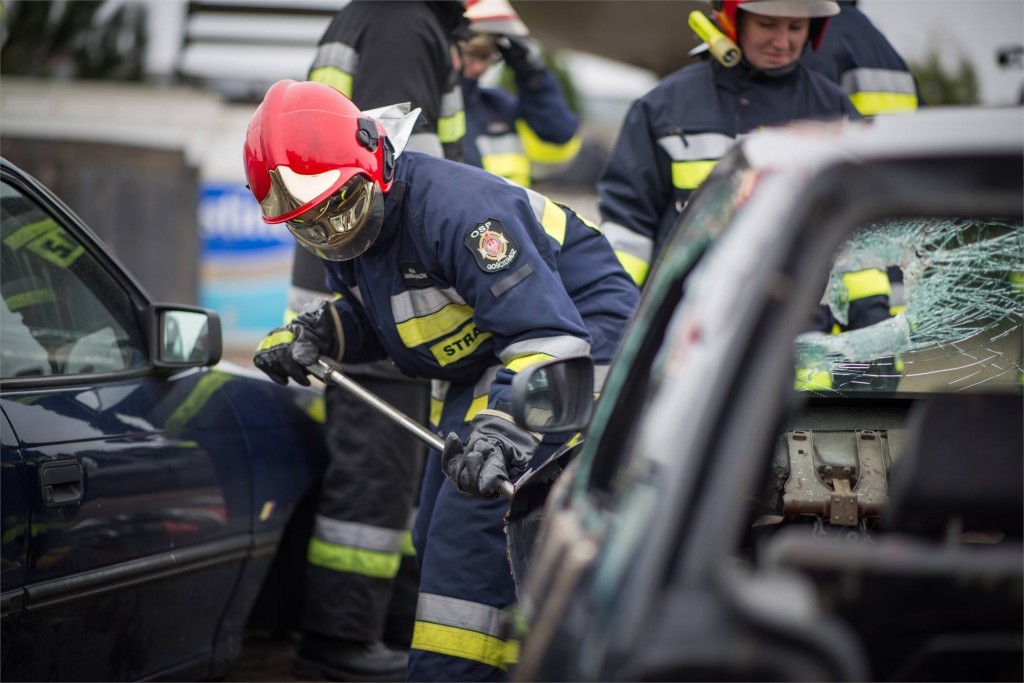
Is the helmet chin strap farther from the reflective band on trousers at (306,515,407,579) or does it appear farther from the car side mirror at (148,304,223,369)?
the reflective band on trousers at (306,515,407,579)

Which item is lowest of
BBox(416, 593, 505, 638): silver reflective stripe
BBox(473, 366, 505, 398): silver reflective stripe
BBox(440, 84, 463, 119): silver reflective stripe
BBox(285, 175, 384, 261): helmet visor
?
BBox(416, 593, 505, 638): silver reflective stripe

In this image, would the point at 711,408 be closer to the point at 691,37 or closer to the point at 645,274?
the point at 645,274

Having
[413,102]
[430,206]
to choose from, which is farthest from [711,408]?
[413,102]

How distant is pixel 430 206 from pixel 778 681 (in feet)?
6.00

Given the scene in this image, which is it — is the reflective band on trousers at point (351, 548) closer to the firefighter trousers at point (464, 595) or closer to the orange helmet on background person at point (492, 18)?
the firefighter trousers at point (464, 595)

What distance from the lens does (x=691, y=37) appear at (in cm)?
787

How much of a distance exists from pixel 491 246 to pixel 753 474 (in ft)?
4.44

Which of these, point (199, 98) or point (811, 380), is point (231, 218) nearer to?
point (199, 98)

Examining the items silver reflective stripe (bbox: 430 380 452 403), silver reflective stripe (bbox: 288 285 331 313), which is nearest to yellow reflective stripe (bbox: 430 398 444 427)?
silver reflective stripe (bbox: 430 380 452 403)

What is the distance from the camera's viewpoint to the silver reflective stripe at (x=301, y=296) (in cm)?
408

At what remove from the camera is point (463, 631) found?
272 cm

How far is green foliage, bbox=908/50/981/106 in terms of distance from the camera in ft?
34.8

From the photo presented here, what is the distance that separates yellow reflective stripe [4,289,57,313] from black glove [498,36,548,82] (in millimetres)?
3060

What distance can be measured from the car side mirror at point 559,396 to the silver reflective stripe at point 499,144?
3578mm
